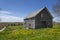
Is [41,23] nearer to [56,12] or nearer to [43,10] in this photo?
[43,10]

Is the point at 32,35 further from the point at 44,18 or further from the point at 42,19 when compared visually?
the point at 44,18

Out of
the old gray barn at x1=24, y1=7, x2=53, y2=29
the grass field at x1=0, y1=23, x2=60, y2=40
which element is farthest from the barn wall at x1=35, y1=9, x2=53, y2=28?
the grass field at x1=0, y1=23, x2=60, y2=40

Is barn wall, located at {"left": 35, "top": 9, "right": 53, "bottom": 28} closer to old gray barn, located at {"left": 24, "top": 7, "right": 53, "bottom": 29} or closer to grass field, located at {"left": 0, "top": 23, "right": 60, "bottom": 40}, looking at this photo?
old gray barn, located at {"left": 24, "top": 7, "right": 53, "bottom": 29}

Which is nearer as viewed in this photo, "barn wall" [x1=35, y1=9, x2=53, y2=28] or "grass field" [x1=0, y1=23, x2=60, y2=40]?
"grass field" [x1=0, y1=23, x2=60, y2=40]

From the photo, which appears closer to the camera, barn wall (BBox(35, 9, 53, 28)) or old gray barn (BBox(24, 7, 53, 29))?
old gray barn (BBox(24, 7, 53, 29))

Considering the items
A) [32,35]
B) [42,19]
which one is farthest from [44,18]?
[32,35]

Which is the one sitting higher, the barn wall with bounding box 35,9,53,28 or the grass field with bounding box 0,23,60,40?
the barn wall with bounding box 35,9,53,28

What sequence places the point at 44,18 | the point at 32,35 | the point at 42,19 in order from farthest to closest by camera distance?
the point at 44,18 < the point at 42,19 < the point at 32,35

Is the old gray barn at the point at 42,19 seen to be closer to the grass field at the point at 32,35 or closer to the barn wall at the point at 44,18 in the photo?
the barn wall at the point at 44,18

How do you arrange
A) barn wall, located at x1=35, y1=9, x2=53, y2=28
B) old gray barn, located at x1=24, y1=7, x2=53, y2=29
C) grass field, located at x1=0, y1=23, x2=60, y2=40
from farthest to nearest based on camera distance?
barn wall, located at x1=35, y1=9, x2=53, y2=28 < old gray barn, located at x1=24, y1=7, x2=53, y2=29 < grass field, located at x1=0, y1=23, x2=60, y2=40

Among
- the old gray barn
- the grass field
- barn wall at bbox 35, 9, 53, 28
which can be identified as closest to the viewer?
the grass field

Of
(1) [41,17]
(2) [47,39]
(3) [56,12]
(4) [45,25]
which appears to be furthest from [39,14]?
(2) [47,39]

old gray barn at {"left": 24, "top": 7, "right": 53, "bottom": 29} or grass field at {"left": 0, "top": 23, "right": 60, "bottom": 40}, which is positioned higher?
old gray barn at {"left": 24, "top": 7, "right": 53, "bottom": 29}

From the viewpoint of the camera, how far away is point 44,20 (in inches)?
1845
